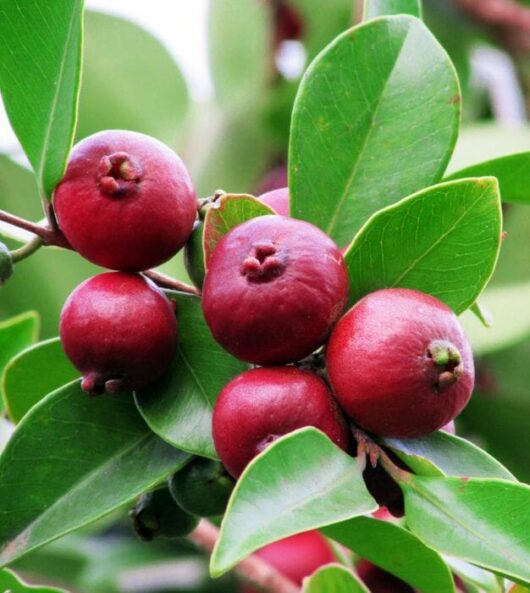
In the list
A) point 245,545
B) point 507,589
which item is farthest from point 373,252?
point 507,589

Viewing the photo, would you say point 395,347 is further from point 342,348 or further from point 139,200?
point 139,200

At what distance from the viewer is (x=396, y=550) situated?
3.19ft

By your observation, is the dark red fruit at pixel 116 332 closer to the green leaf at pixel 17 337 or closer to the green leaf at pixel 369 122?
the green leaf at pixel 369 122

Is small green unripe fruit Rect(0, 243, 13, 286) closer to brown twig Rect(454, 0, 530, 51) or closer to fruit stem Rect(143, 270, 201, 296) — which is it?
fruit stem Rect(143, 270, 201, 296)

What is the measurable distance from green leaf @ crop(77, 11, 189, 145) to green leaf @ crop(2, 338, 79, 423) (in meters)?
1.27

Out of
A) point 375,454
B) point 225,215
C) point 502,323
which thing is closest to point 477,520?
point 375,454

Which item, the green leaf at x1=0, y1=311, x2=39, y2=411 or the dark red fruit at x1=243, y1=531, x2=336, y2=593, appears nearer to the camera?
the green leaf at x1=0, y1=311, x2=39, y2=411

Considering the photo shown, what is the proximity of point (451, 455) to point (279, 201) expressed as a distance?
0.98 feet

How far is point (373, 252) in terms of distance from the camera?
0.97 m

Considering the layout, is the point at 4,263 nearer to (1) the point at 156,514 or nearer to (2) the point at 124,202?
(2) the point at 124,202

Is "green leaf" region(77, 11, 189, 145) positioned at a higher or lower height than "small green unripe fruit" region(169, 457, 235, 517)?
lower

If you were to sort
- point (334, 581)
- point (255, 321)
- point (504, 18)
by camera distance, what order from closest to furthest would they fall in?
point (255, 321) → point (334, 581) → point (504, 18)

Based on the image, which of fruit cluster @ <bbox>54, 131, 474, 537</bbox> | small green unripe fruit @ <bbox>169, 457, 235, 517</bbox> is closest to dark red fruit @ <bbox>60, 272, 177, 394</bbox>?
fruit cluster @ <bbox>54, 131, 474, 537</bbox>

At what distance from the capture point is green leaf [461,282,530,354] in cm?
194
